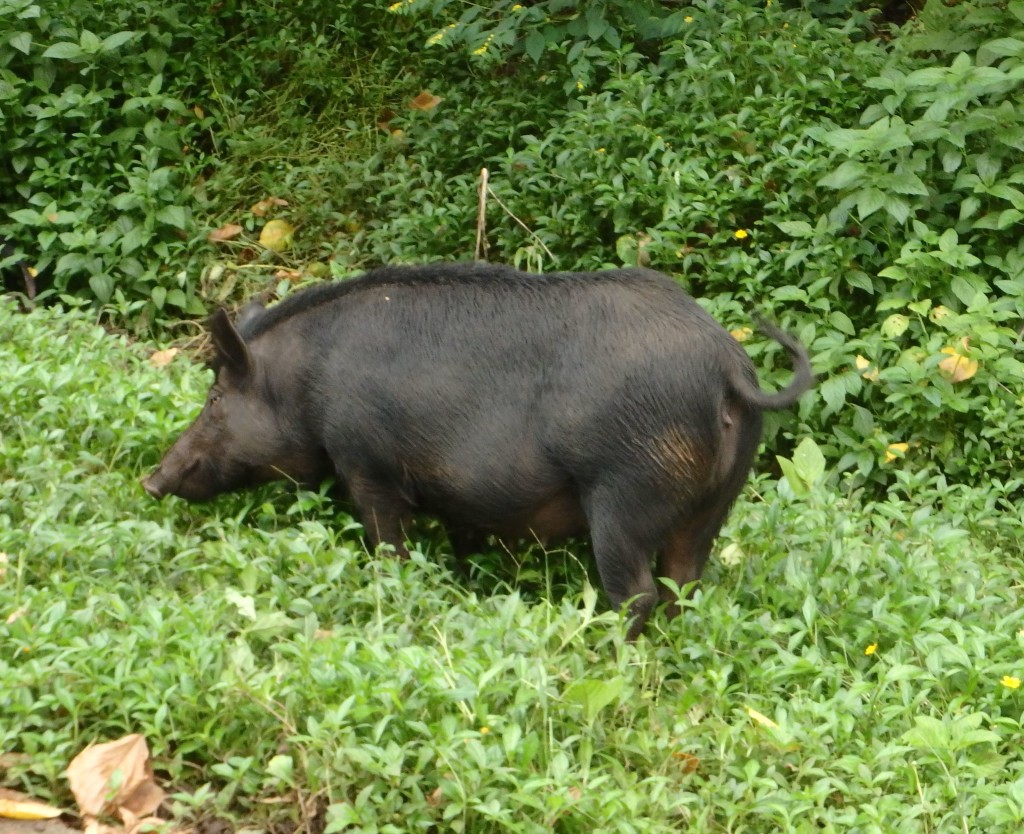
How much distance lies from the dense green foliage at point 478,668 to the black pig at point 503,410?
217 millimetres

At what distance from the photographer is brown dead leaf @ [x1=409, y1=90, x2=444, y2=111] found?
847cm

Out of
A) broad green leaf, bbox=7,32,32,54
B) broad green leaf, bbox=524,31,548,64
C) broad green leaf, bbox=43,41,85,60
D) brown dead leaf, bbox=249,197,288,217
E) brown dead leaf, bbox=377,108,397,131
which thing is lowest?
brown dead leaf, bbox=249,197,288,217

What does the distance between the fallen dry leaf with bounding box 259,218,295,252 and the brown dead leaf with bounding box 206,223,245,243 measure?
0.13 m

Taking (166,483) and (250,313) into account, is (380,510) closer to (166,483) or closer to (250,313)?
(166,483)

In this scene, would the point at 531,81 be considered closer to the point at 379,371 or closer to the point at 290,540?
the point at 379,371

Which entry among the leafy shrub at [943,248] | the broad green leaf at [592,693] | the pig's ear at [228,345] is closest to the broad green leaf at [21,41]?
the pig's ear at [228,345]

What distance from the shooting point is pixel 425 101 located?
852cm

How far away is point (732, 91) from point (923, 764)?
4.23 m

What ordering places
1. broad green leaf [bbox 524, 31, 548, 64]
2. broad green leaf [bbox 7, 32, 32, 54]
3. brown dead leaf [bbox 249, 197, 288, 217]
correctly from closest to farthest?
broad green leaf [bbox 524, 31, 548, 64] → broad green leaf [bbox 7, 32, 32, 54] → brown dead leaf [bbox 249, 197, 288, 217]

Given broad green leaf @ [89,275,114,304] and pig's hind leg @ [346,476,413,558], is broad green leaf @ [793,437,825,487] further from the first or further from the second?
broad green leaf @ [89,275,114,304]

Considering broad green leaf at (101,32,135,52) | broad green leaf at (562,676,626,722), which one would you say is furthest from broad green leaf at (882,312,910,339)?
broad green leaf at (101,32,135,52)

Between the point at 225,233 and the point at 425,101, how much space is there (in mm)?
1527

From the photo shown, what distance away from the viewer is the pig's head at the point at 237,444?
5.04 meters

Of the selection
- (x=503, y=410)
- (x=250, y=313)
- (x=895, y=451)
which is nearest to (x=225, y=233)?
(x=250, y=313)
